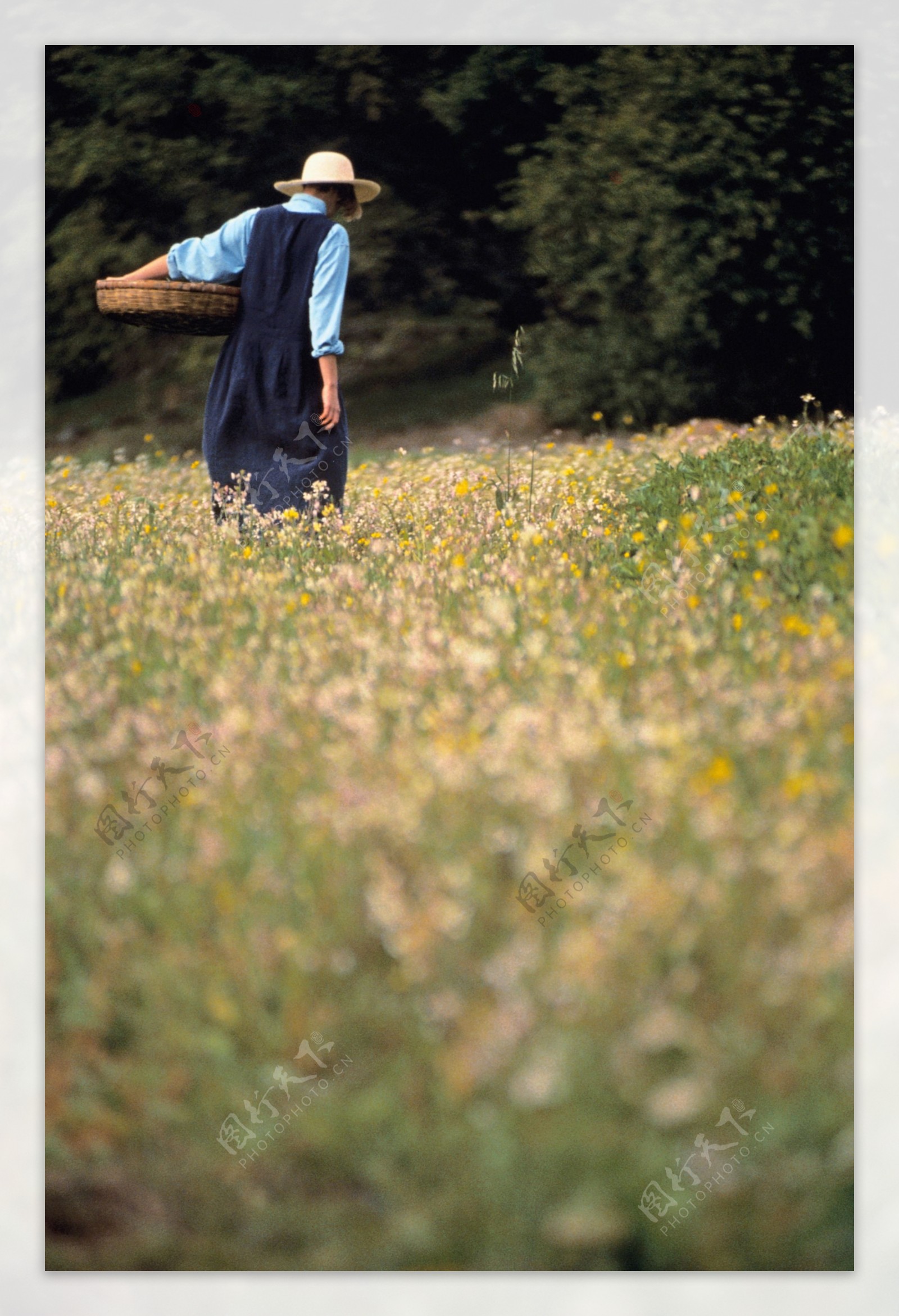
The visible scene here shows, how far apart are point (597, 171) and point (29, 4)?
1.91 meters

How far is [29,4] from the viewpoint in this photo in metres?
3.05

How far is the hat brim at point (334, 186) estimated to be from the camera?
3.82 m

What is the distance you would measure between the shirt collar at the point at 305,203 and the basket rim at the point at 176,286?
1.16ft

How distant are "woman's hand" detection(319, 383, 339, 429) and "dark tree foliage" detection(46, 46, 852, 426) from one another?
1.60 ft

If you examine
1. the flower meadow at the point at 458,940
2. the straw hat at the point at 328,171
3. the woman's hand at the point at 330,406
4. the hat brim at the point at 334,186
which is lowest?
→ the flower meadow at the point at 458,940

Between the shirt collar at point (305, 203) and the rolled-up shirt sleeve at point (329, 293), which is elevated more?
the shirt collar at point (305, 203)

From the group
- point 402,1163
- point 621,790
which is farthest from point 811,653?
point 402,1163

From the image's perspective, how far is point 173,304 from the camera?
3887mm

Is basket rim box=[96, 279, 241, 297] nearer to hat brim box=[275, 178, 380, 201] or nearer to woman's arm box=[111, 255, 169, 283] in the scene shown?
woman's arm box=[111, 255, 169, 283]

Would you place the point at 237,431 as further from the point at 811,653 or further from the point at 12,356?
the point at 811,653

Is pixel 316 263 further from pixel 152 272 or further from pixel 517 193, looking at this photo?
pixel 517 193

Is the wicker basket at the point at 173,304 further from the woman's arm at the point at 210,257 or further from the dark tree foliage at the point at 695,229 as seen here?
the dark tree foliage at the point at 695,229

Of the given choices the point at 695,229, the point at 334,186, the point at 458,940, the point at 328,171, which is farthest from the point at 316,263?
the point at 458,940

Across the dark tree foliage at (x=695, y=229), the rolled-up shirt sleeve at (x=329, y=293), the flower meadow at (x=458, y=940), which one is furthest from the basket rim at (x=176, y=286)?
the flower meadow at (x=458, y=940)
